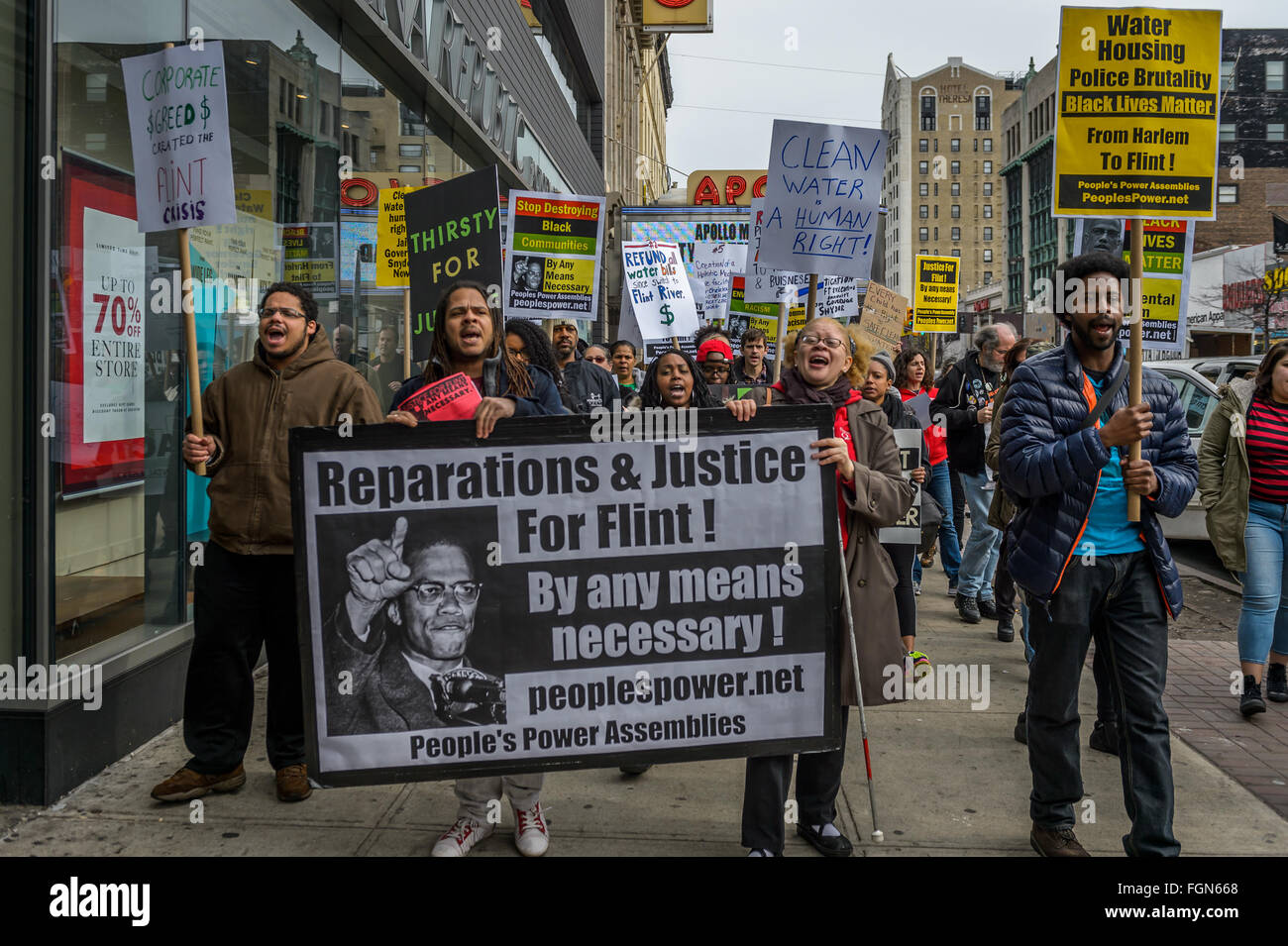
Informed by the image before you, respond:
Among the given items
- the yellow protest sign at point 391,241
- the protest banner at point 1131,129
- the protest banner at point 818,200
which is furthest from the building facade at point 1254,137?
the protest banner at point 1131,129

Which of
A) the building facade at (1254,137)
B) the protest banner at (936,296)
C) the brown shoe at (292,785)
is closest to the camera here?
the brown shoe at (292,785)

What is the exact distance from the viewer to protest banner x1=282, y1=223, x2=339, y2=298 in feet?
25.8

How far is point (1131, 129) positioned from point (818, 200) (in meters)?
2.32

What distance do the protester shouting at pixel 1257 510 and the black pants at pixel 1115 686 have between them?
2.47m

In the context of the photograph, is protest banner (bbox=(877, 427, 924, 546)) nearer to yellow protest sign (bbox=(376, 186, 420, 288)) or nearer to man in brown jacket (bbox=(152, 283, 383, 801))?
man in brown jacket (bbox=(152, 283, 383, 801))

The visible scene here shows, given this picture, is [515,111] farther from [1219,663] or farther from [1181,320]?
[1219,663]

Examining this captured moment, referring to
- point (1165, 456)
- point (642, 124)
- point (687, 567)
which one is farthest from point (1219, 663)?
point (642, 124)

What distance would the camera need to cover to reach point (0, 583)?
15.1ft

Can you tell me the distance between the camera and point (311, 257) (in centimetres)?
828

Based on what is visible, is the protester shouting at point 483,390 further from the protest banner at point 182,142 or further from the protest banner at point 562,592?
the protest banner at point 182,142

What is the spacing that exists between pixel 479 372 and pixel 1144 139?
2.72 meters

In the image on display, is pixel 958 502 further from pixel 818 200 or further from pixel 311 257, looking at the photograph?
pixel 311 257

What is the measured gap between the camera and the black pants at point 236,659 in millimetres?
4633

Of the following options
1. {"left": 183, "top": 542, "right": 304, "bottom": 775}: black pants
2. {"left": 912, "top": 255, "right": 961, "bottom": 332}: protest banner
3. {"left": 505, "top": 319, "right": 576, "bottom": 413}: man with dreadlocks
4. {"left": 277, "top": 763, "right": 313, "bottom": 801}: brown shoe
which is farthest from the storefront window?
{"left": 912, "top": 255, "right": 961, "bottom": 332}: protest banner
